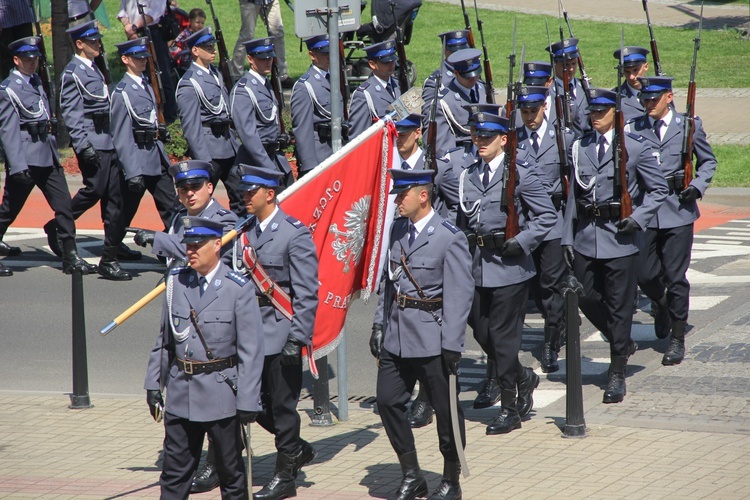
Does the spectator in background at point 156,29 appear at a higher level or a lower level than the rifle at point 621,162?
lower

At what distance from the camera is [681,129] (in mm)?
10711

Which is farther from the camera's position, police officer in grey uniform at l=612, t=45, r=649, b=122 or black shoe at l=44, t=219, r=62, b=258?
black shoe at l=44, t=219, r=62, b=258

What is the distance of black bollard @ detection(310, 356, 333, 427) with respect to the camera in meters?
8.98

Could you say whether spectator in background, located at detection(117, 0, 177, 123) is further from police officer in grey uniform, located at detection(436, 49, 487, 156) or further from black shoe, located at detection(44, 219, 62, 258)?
police officer in grey uniform, located at detection(436, 49, 487, 156)

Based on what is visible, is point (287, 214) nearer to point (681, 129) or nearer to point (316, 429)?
point (316, 429)

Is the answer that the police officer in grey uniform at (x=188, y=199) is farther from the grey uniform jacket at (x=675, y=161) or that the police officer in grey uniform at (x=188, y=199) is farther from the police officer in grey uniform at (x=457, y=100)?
the grey uniform jacket at (x=675, y=161)

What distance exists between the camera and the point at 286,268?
7551 millimetres

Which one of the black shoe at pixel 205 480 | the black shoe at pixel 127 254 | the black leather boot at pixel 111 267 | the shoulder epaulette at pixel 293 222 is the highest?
the shoulder epaulette at pixel 293 222

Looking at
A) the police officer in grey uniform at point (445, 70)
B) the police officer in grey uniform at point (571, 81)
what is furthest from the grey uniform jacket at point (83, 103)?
the police officer in grey uniform at point (571, 81)

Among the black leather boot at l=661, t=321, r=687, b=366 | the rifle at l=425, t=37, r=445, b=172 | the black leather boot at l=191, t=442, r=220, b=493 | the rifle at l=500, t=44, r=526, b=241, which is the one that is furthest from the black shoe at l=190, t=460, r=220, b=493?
the black leather boot at l=661, t=321, r=687, b=366

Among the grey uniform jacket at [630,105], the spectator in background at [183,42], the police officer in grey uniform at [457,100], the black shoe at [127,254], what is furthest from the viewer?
the spectator in background at [183,42]

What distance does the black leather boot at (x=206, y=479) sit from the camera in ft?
25.1

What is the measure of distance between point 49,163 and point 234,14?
1858 centimetres

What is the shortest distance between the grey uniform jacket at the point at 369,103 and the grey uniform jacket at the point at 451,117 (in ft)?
3.61
